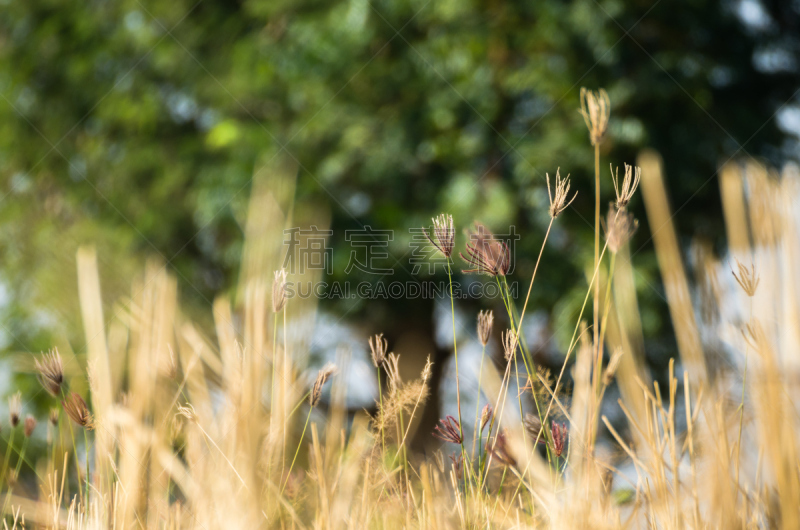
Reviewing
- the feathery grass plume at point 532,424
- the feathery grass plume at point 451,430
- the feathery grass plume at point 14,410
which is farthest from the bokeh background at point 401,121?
the feathery grass plume at point 451,430

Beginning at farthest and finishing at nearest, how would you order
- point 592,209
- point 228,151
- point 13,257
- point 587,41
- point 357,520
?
point 13,257
point 228,151
point 592,209
point 587,41
point 357,520

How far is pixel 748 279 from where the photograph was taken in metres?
0.67

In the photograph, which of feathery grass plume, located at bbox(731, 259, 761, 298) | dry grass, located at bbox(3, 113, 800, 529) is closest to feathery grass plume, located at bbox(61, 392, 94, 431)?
dry grass, located at bbox(3, 113, 800, 529)

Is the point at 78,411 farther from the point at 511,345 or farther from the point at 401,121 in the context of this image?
the point at 401,121

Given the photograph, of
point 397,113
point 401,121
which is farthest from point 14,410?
point 397,113

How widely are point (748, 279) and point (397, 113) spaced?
2.95 metres

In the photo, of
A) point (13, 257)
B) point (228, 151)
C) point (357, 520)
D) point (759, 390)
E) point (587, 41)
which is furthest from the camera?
point (13, 257)

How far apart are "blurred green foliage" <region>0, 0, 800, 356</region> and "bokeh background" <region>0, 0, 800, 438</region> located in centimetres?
1

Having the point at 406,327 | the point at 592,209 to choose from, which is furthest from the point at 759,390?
the point at 406,327

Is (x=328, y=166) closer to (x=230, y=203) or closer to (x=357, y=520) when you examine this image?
(x=230, y=203)

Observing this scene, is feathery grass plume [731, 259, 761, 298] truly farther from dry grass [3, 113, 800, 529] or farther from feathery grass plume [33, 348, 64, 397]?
feathery grass plume [33, 348, 64, 397]

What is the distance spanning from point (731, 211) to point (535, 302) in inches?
114

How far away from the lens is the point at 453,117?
3330 mm

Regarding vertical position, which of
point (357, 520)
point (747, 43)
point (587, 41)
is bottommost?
point (357, 520)
